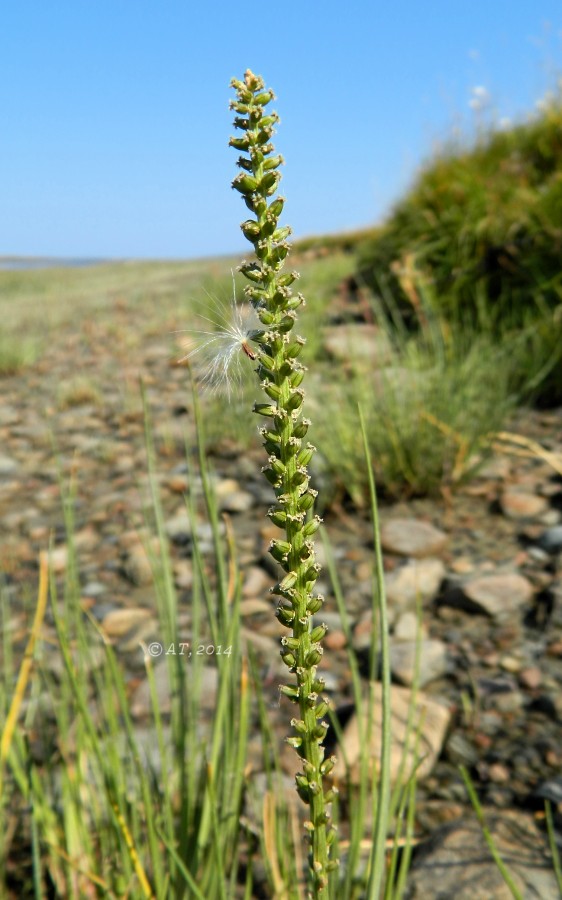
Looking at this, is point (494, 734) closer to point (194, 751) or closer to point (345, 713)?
point (345, 713)

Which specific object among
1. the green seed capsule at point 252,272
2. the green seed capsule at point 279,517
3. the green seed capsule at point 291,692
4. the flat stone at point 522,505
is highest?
the green seed capsule at point 252,272

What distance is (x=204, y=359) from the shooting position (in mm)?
909

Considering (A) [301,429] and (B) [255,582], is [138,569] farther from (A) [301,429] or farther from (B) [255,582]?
(A) [301,429]

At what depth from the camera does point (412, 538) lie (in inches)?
134

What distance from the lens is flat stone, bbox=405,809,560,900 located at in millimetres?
1606

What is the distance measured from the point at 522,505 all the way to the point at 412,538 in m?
0.59

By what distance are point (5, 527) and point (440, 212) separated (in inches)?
170

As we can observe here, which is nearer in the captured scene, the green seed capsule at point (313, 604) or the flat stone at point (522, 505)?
the green seed capsule at point (313, 604)

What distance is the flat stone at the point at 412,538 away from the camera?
3352 mm

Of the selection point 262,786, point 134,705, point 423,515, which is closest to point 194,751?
point 262,786

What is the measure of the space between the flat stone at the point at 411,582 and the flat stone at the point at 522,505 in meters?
0.54

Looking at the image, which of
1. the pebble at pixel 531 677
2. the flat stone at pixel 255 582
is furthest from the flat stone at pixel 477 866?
the flat stone at pixel 255 582

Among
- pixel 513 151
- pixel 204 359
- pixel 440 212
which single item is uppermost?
pixel 513 151

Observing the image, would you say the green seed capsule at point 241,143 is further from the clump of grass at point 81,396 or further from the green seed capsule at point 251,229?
the clump of grass at point 81,396
